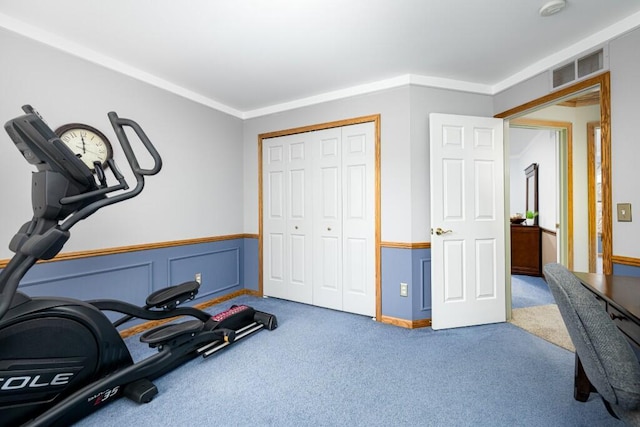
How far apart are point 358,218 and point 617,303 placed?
2.12 meters

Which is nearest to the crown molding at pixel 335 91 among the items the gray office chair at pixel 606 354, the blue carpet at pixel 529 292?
the gray office chair at pixel 606 354

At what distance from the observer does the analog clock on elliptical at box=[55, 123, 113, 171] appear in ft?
7.36

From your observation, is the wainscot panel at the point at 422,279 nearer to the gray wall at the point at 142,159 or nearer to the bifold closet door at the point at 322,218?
the bifold closet door at the point at 322,218

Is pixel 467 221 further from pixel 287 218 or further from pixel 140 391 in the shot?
pixel 140 391

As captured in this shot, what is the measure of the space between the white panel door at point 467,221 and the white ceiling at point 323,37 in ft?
1.73

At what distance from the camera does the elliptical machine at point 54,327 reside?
4.49ft

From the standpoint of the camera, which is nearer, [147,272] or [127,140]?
[127,140]

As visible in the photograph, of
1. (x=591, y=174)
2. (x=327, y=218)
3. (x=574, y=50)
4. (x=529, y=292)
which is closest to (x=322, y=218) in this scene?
(x=327, y=218)

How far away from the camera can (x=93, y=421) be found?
5.22 feet

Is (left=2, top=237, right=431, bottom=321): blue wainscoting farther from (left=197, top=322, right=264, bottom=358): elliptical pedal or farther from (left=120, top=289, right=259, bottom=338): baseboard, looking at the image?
(left=197, top=322, right=264, bottom=358): elliptical pedal

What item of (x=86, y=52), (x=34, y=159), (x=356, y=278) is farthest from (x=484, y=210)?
(x=86, y=52)

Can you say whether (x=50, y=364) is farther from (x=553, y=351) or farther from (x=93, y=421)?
(x=553, y=351)

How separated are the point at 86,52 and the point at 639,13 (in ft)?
13.1

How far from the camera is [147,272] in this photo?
2818 mm
